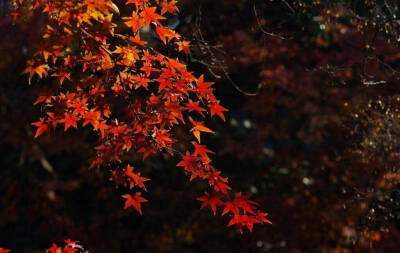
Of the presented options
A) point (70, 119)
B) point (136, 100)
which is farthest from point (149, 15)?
point (70, 119)

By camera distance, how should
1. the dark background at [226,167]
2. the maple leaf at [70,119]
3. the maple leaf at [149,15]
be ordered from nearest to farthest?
the maple leaf at [149,15] → the maple leaf at [70,119] → the dark background at [226,167]

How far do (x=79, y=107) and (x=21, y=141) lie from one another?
264 inches

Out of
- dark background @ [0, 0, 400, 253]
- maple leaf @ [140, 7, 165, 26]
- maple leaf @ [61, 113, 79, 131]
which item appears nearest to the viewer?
maple leaf @ [140, 7, 165, 26]

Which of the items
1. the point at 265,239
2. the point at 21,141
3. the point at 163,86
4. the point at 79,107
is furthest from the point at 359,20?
the point at 21,141

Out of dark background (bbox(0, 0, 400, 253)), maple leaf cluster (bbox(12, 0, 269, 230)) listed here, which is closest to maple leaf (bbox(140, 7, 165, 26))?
maple leaf cluster (bbox(12, 0, 269, 230))

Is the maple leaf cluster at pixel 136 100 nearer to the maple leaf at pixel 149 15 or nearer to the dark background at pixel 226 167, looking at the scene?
the maple leaf at pixel 149 15

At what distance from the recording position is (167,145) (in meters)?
4.61

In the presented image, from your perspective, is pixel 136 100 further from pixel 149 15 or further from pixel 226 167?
pixel 226 167

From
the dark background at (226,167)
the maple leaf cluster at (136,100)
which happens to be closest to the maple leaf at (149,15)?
the maple leaf cluster at (136,100)

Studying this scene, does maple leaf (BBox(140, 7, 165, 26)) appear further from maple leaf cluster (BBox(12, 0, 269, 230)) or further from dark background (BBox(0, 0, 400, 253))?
dark background (BBox(0, 0, 400, 253))

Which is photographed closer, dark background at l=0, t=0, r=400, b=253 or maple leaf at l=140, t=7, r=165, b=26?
maple leaf at l=140, t=7, r=165, b=26

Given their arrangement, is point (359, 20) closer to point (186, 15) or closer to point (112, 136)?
point (186, 15)

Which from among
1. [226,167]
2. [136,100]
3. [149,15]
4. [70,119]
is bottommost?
[226,167]

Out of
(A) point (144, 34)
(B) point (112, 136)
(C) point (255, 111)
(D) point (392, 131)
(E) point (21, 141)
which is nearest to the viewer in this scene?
(B) point (112, 136)
